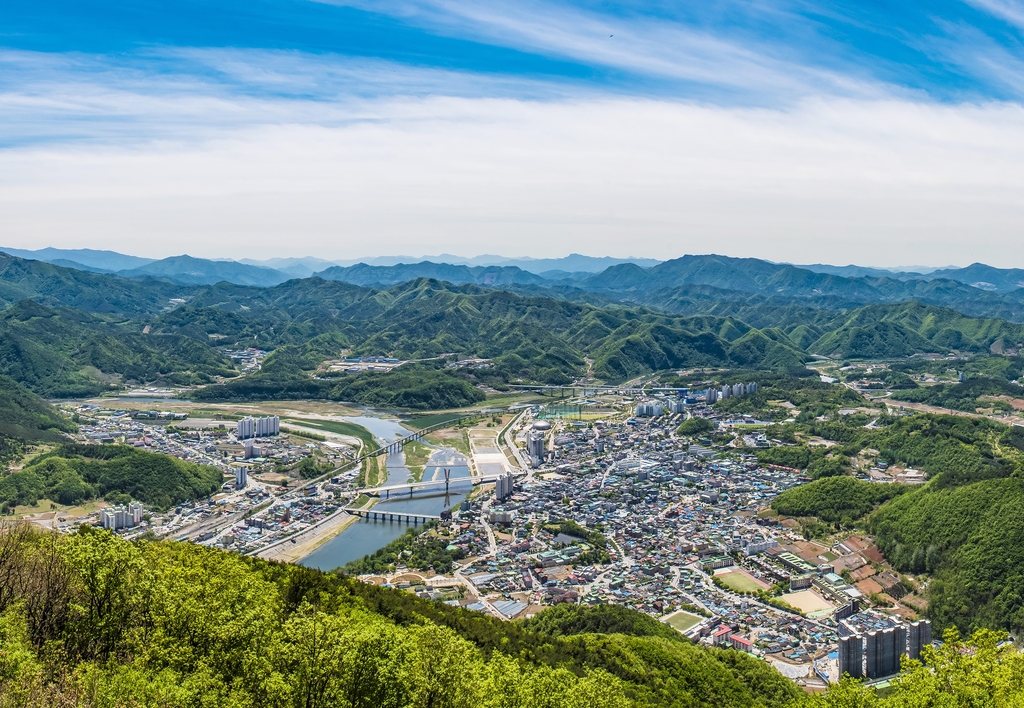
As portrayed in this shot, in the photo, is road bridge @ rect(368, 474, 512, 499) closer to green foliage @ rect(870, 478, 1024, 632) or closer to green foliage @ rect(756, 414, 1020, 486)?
green foliage @ rect(756, 414, 1020, 486)

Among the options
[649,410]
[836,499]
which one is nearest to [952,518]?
[836,499]


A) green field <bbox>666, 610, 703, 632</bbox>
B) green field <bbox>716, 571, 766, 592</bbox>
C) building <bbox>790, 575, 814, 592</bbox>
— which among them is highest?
building <bbox>790, 575, 814, 592</bbox>

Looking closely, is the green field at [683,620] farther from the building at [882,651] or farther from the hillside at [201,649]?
the hillside at [201,649]

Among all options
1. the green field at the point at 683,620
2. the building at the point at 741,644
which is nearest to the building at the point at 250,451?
the green field at the point at 683,620

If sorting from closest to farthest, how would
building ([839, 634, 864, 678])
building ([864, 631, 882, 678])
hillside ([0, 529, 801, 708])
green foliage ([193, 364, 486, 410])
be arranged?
hillside ([0, 529, 801, 708]) → building ([839, 634, 864, 678]) → building ([864, 631, 882, 678]) → green foliage ([193, 364, 486, 410])

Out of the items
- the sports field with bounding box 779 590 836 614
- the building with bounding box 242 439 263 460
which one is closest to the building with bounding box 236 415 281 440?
the building with bounding box 242 439 263 460

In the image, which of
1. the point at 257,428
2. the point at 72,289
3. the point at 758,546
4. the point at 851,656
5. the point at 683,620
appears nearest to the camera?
the point at 851,656

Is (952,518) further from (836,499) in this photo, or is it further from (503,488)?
(503,488)
